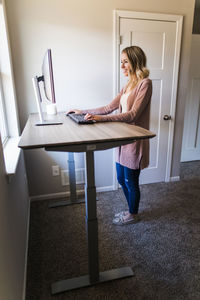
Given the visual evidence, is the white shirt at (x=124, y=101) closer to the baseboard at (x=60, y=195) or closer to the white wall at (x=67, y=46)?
the white wall at (x=67, y=46)

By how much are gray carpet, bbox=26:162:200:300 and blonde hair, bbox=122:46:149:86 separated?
135cm

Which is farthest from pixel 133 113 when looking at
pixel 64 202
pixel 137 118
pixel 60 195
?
pixel 60 195

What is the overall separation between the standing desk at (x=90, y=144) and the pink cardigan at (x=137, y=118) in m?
0.10

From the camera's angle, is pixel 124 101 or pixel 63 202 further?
pixel 63 202

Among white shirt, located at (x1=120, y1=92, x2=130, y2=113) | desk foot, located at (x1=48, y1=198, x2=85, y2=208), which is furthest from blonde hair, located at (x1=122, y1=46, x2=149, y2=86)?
desk foot, located at (x1=48, y1=198, x2=85, y2=208)

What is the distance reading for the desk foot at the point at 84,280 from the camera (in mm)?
1411

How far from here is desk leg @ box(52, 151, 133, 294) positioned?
4.13ft

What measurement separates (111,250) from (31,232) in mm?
753

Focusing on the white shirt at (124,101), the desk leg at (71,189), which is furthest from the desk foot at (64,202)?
the white shirt at (124,101)

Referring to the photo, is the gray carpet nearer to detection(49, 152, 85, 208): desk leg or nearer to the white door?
detection(49, 152, 85, 208): desk leg

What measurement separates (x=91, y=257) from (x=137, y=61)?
4.70 ft

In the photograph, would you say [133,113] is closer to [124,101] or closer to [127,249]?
[124,101]

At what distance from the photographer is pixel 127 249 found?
1.74 meters

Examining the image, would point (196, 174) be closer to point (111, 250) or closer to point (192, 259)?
point (192, 259)
